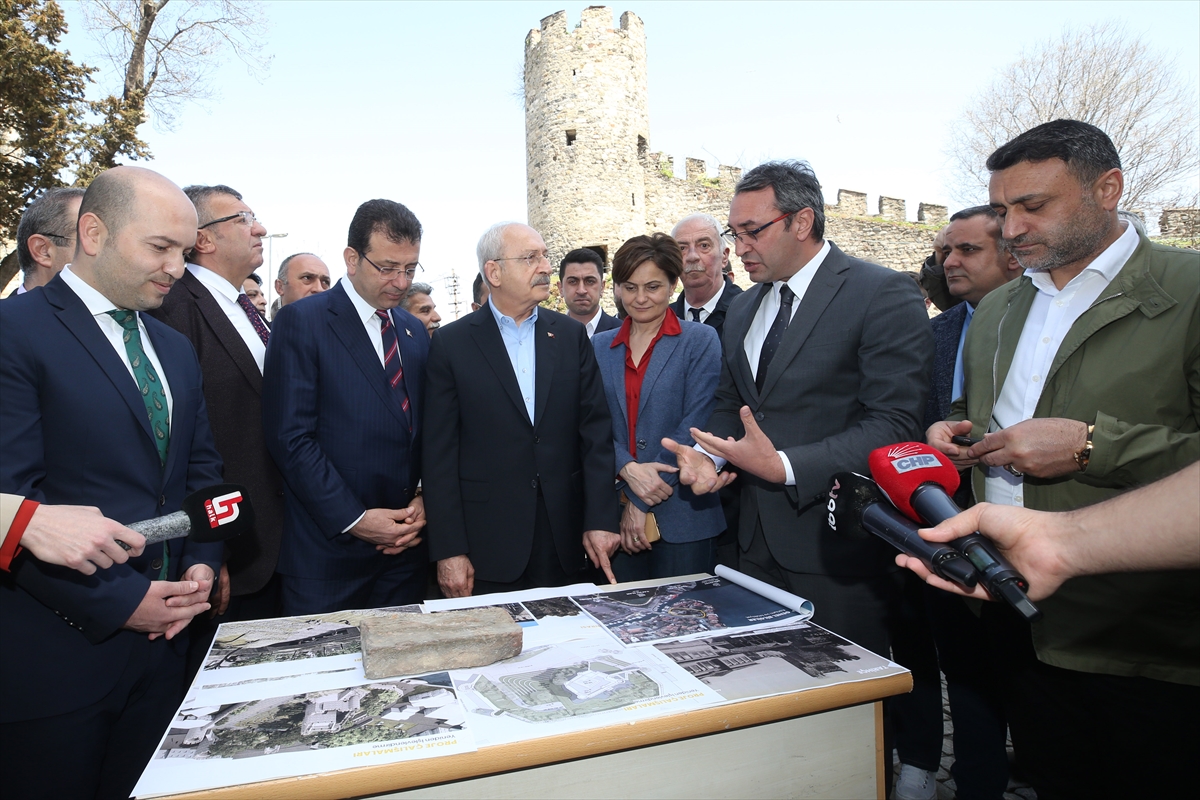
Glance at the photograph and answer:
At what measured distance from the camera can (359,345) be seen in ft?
10.2

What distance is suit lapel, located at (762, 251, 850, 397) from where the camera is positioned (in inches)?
101

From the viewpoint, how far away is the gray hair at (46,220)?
11.4 ft

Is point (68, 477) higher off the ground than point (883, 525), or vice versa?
point (68, 477)

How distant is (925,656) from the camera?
340 centimetres

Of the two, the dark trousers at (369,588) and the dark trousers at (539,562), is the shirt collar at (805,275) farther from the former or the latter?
the dark trousers at (369,588)

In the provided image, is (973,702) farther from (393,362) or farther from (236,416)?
(236,416)

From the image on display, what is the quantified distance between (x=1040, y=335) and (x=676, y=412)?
1.53 metres

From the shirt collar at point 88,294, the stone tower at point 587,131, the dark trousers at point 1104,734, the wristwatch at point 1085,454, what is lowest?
the dark trousers at point 1104,734

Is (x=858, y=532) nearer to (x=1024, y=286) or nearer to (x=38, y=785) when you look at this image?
(x=1024, y=286)

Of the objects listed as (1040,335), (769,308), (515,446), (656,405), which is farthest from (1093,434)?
(515,446)

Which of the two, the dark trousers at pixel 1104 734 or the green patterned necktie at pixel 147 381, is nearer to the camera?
the dark trousers at pixel 1104 734

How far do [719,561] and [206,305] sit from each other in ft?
8.61

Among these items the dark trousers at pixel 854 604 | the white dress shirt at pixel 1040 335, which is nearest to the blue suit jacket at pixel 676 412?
the dark trousers at pixel 854 604

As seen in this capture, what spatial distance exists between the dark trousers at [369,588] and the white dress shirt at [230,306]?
0.97 meters
